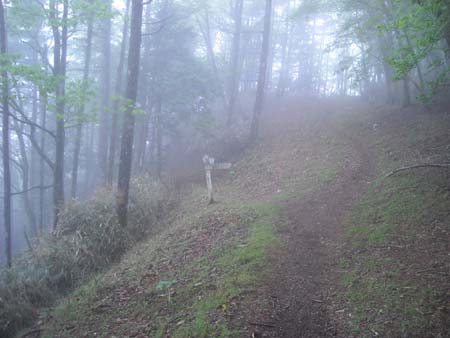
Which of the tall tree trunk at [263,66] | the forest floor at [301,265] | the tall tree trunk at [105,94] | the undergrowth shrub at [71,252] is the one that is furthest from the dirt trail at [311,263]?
the tall tree trunk at [105,94]

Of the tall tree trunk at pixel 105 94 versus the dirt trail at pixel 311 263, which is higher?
the tall tree trunk at pixel 105 94

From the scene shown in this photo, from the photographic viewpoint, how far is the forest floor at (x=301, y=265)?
5.06 m

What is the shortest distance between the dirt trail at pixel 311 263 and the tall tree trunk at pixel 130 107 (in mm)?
5350

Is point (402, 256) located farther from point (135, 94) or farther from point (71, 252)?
point (71, 252)

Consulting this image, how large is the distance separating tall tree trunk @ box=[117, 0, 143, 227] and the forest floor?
5.49ft

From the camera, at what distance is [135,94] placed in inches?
409

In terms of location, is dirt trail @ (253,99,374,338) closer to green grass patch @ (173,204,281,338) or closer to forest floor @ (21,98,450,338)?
forest floor @ (21,98,450,338)

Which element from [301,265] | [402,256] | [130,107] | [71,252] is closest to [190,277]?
[301,265]

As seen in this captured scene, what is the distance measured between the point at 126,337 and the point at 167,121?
17.2 metres

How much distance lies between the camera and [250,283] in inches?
239

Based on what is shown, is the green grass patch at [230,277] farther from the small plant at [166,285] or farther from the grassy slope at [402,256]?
the grassy slope at [402,256]

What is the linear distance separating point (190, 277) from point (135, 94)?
6.32 m

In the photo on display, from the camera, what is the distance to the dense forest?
9469mm

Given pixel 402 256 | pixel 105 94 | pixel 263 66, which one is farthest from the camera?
pixel 105 94
